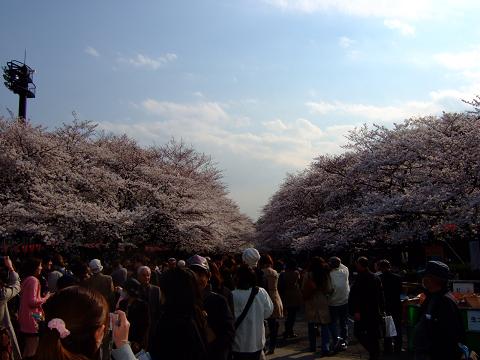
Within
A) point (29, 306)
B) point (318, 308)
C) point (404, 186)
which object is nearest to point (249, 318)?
point (29, 306)

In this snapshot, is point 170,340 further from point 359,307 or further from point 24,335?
point 359,307

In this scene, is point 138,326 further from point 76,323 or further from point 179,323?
point 76,323

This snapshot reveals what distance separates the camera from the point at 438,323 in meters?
4.07

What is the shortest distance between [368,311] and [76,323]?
20.7ft

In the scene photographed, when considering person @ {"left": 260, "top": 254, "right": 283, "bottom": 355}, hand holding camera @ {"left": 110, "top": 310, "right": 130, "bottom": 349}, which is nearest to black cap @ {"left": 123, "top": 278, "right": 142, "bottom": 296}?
hand holding camera @ {"left": 110, "top": 310, "right": 130, "bottom": 349}

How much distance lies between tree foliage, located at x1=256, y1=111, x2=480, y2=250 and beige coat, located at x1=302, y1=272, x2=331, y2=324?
8847mm

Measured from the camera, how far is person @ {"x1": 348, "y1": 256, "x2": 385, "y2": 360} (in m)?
7.40

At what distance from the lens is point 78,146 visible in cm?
2759

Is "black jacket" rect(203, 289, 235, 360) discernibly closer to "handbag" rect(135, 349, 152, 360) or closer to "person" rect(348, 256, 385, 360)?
"handbag" rect(135, 349, 152, 360)

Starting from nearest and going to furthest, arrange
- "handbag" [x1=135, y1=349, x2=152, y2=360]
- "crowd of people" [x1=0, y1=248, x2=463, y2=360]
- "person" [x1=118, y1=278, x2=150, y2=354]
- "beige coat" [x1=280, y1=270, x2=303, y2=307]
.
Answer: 1. "crowd of people" [x1=0, y1=248, x2=463, y2=360]
2. "handbag" [x1=135, y1=349, x2=152, y2=360]
3. "person" [x1=118, y1=278, x2=150, y2=354]
4. "beige coat" [x1=280, y1=270, x2=303, y2=307]

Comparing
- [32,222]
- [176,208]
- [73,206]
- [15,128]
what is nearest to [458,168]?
[176,208]

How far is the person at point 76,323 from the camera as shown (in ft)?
5.63

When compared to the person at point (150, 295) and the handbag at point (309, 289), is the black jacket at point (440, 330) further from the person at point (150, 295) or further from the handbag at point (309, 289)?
the handbag at point (309, 289)

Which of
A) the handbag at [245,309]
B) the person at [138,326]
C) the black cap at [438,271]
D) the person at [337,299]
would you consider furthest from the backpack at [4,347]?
the person at [337,299]
